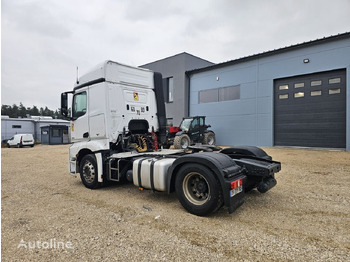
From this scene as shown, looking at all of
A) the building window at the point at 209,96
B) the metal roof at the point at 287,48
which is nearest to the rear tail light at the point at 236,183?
the metal roof at the point at 287,48

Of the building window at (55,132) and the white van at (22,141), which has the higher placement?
the building window at (55,132)

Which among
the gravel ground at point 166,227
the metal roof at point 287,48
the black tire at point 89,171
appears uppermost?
the metal roof at point 287,48

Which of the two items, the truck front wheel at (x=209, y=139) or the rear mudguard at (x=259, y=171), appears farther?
the truck front wheel at (x=209, y=139)

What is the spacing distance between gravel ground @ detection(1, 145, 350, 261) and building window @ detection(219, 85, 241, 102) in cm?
1294

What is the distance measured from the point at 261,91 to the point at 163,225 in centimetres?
1501

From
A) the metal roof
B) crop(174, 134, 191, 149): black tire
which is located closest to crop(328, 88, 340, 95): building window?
the metal roof

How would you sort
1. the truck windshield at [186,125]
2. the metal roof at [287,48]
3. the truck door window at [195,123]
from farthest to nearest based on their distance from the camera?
the truck door window at [195,123] < the truck windshield at [186,125] < the metal roof at [287,48]

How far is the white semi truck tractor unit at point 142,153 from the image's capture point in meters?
3.63

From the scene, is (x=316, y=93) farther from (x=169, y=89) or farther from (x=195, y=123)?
(x=169, y=89)

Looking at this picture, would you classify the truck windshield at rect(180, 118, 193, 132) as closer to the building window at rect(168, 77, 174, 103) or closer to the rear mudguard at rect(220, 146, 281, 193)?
the building window at rect(168, 77, 174, 103)

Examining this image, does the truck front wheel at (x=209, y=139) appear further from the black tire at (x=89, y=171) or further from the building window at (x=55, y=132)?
the building window at (x=55, y=132)

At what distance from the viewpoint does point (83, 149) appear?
20.0ft

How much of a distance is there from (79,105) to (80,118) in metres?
0.40

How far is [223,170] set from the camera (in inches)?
135
